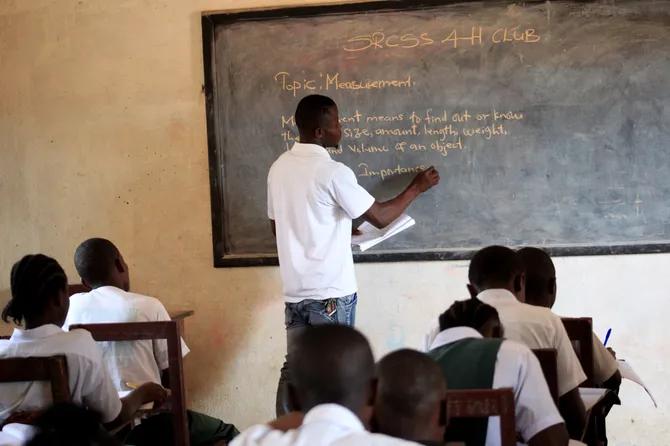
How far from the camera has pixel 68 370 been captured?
7.28 ft

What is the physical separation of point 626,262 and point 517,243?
18.4 inches

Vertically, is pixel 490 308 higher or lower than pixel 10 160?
lower

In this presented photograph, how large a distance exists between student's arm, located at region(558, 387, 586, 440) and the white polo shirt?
1.06 m

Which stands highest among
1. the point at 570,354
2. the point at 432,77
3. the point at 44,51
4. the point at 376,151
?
the point at 44,51

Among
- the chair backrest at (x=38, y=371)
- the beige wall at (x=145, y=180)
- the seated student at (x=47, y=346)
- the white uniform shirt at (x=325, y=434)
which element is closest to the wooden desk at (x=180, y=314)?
the beige wall at (x=145, y=180)

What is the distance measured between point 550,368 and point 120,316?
5.23 ft

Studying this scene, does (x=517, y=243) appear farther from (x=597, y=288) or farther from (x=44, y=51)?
(x=44, y=51)

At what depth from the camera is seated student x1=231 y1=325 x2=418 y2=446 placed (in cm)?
138

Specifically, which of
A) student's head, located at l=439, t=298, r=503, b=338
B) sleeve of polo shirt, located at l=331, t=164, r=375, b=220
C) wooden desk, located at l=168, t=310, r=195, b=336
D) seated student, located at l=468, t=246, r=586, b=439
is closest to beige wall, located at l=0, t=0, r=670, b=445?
wooden desk, located at l=168, t=310, r=195, b=336

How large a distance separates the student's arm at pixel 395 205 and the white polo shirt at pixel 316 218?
0.07m

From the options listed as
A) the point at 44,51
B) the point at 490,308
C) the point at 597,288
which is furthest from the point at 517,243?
the point at 44,51

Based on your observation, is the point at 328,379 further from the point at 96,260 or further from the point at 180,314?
the point at 180,314

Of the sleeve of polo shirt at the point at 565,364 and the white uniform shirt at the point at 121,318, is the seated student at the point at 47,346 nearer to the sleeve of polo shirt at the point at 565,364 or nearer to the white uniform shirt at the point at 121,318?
the white uniform shirt at the point at 121,318

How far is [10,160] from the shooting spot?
409 cm
